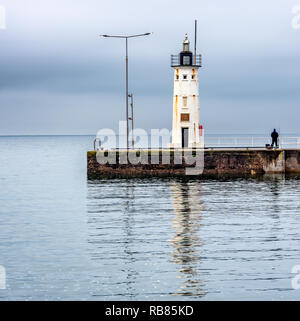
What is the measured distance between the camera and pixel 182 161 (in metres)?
48.9

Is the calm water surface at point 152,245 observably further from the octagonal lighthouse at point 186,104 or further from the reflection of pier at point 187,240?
the octagonal lighthouse at point 186,104

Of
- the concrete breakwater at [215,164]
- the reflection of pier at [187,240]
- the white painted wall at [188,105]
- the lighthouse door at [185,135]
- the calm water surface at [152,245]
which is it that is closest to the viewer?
the calm water surface at [152,245]

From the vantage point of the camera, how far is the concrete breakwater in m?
48.5

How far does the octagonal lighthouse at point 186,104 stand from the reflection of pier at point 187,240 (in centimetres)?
1286

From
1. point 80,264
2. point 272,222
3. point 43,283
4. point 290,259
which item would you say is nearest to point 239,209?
point 272,222

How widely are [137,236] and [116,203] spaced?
10.5 metres

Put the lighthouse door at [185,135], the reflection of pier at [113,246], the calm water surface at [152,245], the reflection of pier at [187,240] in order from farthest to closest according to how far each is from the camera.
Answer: the lighthouse door at [185,135], the reflection of pier at [113,246], the reflection of pier at [187,240], the calm water surface at [152,245]

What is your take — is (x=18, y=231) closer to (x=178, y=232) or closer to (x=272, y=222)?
(x=178, y=232)

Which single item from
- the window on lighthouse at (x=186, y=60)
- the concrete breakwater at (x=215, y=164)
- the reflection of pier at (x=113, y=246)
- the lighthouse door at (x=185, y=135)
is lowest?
the reflection of pier at (x=113, y=246)

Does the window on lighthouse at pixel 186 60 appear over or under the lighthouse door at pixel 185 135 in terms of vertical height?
over

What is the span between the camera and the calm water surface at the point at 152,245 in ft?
56.0

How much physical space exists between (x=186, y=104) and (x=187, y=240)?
99.4ft

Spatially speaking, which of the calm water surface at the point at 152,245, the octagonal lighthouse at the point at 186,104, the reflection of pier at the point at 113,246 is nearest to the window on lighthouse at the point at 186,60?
the octagonal lighthouse at the point at 186,104

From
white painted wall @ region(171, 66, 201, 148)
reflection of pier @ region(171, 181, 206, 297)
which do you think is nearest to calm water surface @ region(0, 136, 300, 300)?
reflection of pier @ region(171, 181, 206, 297)
